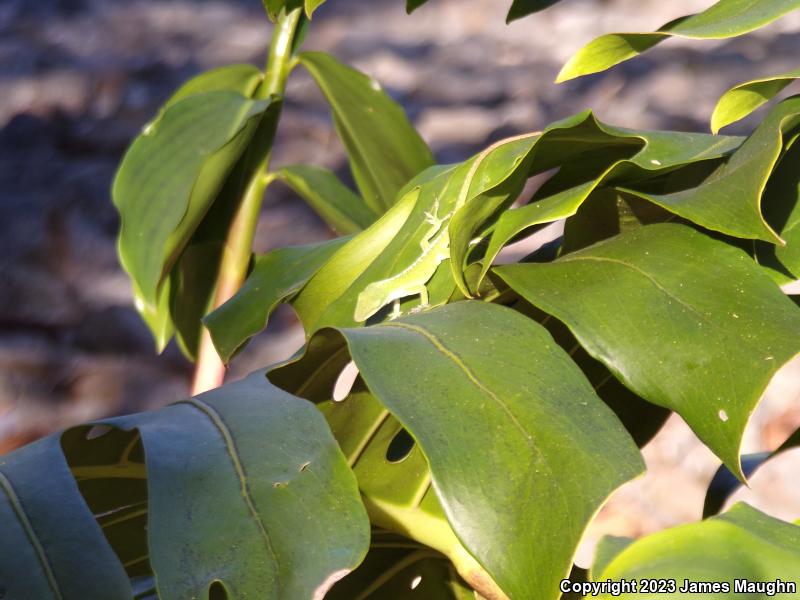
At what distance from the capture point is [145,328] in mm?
1723

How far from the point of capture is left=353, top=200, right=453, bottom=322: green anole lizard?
0.63m

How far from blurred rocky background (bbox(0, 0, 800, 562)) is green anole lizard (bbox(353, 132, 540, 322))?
113 cm

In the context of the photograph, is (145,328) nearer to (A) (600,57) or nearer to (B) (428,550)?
(B) (428,550)

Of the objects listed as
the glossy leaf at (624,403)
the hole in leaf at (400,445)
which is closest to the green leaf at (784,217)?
the glossy leaf at (624,403)

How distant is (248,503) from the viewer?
39cm

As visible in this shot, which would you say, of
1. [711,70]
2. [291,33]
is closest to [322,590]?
[291,33]

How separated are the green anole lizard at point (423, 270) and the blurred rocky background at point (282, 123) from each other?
1.13m

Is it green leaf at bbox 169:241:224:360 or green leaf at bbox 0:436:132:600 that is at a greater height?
green leaf at bbox 0:436:132:600

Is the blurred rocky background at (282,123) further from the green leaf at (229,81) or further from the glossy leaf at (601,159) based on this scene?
the glossy leaf at (601,159)

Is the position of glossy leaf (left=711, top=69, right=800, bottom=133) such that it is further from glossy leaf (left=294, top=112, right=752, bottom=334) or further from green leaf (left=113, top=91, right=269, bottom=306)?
green leaf (left=113, top=91, right=269, bottom=306)

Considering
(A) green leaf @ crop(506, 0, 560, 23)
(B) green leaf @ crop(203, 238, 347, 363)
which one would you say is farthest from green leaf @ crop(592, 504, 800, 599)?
(A) green leaf @ crop(506, 0, 560, 23)

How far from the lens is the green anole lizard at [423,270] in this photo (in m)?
0.61

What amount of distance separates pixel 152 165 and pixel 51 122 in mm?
874

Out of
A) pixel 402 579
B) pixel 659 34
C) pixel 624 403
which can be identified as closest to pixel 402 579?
pixel 402 579
